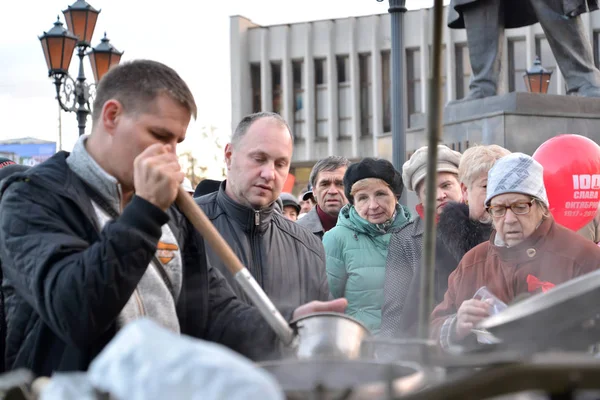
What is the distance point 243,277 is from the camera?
7.54 feet

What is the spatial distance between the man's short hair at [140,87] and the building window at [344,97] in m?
37.0

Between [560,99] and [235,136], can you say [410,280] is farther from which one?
[560,99]

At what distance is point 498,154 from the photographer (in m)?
4.84

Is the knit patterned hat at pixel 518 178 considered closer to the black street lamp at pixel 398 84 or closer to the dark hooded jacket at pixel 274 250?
the dark hooded jacket at pixel 274 250

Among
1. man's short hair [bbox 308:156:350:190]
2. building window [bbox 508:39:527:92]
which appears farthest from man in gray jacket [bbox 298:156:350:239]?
building window [bbox 508:39:527:92]

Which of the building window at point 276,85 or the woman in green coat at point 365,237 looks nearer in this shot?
the woman in green coat at point 365,237

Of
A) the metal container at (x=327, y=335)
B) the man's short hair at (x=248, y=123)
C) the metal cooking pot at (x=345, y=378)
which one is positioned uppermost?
the man's short hair at (x=248, y=123)

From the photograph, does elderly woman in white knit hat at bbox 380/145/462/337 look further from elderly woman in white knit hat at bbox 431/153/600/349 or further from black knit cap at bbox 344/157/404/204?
elderly woman in white knit hat at bbox 431/153/600/349

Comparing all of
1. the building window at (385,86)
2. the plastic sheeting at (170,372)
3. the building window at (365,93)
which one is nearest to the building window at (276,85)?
the building window at (365,93)

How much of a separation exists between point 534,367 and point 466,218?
352 cm

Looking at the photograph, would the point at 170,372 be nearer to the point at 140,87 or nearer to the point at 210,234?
the point at 210,234

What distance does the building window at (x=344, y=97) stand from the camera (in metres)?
39.5

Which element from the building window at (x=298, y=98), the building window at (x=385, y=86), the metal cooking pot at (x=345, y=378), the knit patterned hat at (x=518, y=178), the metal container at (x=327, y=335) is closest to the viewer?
the metal cooking pot at (x=345, y=378)

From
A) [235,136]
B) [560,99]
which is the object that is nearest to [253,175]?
[235,136]
